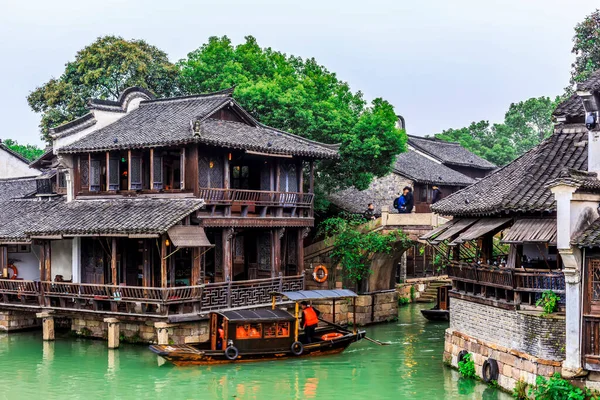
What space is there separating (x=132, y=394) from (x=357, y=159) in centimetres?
1729

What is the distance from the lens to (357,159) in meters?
36.4

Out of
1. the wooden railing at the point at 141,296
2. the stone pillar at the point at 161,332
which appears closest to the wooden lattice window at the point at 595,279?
the wooden railing at the point at 141,296

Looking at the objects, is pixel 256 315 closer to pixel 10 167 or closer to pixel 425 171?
pixel 10 167

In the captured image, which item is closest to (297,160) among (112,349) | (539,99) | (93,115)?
(93,115)

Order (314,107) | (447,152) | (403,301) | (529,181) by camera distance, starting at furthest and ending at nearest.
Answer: (447,152), (403,301), (314,107), (529,181)

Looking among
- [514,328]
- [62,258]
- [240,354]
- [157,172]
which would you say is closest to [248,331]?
[240,354]

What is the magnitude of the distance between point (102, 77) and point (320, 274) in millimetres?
15765

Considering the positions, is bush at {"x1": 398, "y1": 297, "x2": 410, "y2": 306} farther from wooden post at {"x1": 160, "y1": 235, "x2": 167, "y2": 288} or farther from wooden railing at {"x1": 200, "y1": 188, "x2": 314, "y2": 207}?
wooden post at {"x1": 160, "y1": 235, "x2": 167, "y2": 288}

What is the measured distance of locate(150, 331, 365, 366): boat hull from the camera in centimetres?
2361

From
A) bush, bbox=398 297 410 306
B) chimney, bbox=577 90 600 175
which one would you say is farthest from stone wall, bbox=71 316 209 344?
bush, bbox=398 297 410 306

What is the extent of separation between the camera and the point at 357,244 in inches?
1313

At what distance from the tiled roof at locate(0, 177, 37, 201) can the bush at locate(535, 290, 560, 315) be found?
2287 centimetres

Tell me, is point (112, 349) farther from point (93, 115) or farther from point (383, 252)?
point (383, 252)

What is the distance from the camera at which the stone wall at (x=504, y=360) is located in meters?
18.4
